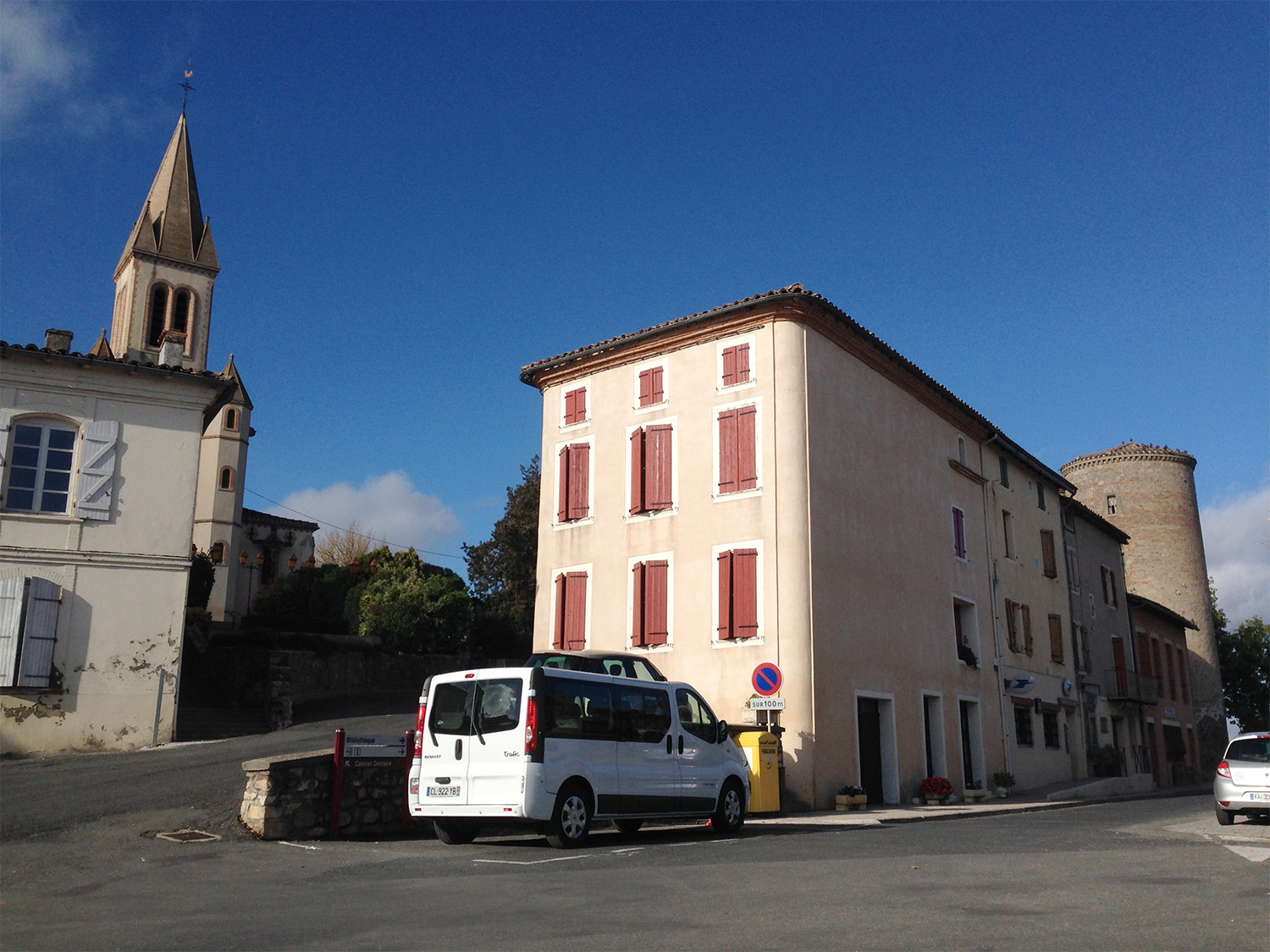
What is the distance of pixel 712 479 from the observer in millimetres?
21406

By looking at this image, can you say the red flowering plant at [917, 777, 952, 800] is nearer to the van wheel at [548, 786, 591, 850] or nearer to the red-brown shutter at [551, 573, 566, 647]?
the red-brown shutter at [551, 573, 566, 647]

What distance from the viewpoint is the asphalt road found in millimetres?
5863

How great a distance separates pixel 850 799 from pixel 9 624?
50.1ft

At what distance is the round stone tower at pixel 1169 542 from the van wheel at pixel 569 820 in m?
42.3

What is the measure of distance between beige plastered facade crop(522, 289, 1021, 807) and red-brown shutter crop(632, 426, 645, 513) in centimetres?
18

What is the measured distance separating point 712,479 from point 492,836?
34.4ft

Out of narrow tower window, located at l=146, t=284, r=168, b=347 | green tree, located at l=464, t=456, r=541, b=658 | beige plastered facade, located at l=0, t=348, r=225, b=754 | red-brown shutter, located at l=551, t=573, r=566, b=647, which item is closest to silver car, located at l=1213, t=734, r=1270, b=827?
red-brown shutter, located at l=551, t=573, r=566, b=647

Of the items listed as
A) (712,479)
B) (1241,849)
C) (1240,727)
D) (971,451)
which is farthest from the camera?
(1240,727)

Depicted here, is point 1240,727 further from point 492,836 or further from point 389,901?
point 389,901

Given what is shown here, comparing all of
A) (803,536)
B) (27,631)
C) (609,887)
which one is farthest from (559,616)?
(609,887)

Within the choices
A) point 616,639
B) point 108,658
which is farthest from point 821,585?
point 108,658

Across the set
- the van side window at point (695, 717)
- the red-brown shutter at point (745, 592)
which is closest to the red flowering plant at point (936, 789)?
the red-brown shutter at point (745, 592)

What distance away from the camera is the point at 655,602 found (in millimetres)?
21594

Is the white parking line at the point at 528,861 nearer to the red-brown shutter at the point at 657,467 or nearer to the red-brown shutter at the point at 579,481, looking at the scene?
the red-brown shutter at the point at 657,467
